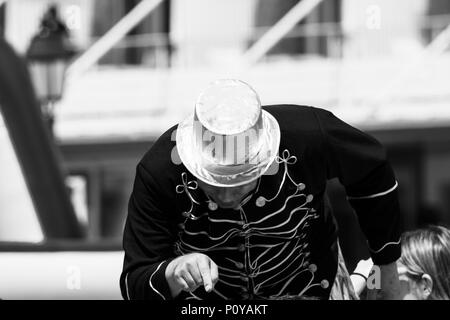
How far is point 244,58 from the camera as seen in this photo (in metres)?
13.8

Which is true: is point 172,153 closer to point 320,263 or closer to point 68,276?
point 320,263

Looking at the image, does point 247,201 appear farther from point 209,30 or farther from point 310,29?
point 209,30

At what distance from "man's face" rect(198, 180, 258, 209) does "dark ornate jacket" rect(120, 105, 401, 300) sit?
3 cm

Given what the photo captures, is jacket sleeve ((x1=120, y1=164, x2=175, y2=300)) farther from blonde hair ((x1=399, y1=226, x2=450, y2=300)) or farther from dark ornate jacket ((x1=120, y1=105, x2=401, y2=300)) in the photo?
blonde hair ((x1=399, y1=226, x2=450, y2=300))

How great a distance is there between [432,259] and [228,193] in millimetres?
788

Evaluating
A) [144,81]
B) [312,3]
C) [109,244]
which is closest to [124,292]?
[109,244]

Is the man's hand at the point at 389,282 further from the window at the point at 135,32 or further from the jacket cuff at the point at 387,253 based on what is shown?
the window at the point at 135,32

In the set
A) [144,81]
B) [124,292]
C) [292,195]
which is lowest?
[144,81]

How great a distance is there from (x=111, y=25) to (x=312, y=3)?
3209mm

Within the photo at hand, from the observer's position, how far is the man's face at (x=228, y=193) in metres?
2.74

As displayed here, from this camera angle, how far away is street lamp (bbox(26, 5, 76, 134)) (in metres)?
8.51

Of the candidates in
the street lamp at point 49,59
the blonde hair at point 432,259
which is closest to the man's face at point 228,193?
the blonde hair at point 432,259

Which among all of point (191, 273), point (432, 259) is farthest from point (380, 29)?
point (191, 273)

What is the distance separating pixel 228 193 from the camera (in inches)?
108
